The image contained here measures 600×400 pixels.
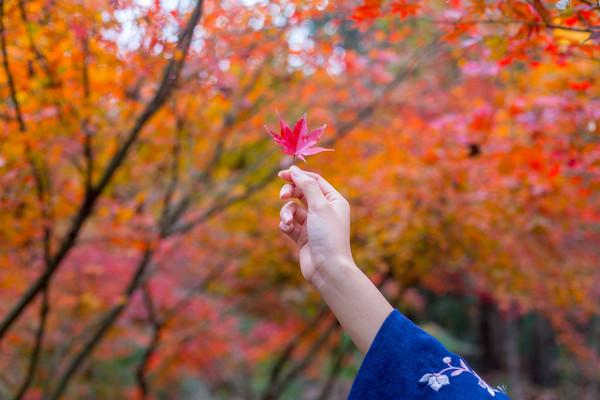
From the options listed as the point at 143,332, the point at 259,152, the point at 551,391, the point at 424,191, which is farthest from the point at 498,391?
the point at 551,391

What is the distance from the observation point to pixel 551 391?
1191 centimetres

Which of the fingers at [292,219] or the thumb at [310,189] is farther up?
the thumb at [310,189]

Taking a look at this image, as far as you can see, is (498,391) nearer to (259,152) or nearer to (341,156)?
(341,156)

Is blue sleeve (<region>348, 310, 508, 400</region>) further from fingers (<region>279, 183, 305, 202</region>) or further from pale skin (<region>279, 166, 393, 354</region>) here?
fingers (<region>279, 183, 305, 202</region>)

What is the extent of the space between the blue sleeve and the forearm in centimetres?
2

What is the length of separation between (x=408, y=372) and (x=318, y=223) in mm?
356

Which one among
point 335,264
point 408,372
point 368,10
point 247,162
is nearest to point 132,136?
point 368,10

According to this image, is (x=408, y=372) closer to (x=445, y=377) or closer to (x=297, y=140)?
(x=445, y=377)

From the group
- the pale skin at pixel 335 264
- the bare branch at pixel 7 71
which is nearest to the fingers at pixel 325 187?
the pale skin at pixel 335 264

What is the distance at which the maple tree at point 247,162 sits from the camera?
270 centimetres

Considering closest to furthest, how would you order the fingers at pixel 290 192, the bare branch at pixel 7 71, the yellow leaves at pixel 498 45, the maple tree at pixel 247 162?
the fingers at pixel 290 192
the yellow leaves at pixel 498 45
the bare branch at pixel 7 71
the maple tree at pixel 247 162

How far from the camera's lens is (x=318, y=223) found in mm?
1197

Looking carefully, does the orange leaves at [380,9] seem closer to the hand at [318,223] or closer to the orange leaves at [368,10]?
the orange leaves at [368,10]

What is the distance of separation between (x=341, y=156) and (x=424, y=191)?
1682 millimetres
